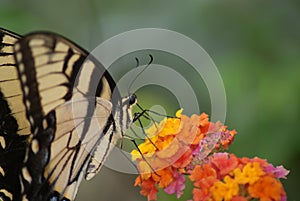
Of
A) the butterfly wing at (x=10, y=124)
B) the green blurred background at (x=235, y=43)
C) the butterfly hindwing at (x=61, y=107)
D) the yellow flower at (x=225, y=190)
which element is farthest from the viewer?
the green blurred background at (x=235, y=43)

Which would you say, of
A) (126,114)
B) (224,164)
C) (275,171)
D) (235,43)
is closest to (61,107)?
(126,114)

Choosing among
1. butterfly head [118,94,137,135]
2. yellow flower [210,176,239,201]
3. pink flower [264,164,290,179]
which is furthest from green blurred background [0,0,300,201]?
yellow flower [210,176,239,201]

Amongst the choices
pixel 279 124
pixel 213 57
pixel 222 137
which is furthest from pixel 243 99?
pixel 222 137

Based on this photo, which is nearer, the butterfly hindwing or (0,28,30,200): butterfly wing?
the butterfly hindwing

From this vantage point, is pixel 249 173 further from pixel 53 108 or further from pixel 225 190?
pixel 53 108

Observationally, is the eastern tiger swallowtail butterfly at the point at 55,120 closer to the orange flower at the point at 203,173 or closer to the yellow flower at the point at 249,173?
the orange flower at the point at 203,173

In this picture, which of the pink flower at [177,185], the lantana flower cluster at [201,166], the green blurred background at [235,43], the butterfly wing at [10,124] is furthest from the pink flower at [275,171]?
the green blurred background at [235,43]

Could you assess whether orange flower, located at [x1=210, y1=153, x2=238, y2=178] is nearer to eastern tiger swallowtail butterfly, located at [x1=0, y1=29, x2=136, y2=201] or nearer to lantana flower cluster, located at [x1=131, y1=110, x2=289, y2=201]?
lantana flower cluster, located at [x1=131, y1=110, x2=289, y2=201]
